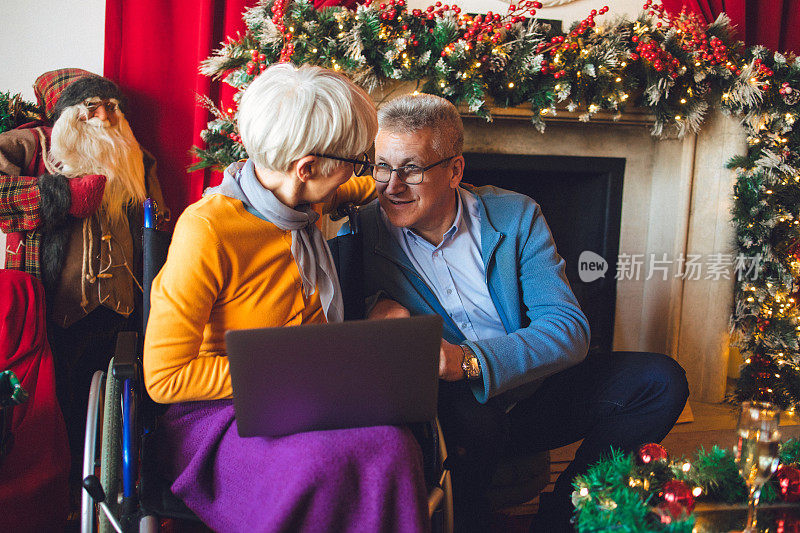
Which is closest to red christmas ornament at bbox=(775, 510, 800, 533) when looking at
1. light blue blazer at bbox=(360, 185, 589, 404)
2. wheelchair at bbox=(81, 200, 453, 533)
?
light blue blazer at bbox=(360, 185, 589, 404)

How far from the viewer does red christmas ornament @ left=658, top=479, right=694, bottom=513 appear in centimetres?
106

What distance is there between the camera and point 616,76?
2129 millimetres

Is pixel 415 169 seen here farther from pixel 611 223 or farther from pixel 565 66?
pixel 611 223

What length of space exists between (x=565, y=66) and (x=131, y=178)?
162cm

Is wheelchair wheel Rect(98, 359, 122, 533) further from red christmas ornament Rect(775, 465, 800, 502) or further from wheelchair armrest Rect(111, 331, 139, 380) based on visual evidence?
red christmas ornament Rect(775, 465, 800, 502)

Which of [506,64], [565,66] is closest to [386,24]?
[506,64]

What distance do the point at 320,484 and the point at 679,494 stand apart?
67 cm

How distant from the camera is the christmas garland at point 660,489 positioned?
98 centimetres

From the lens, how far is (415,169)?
149cm

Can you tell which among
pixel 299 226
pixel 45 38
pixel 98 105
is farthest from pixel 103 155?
pixel 299 226

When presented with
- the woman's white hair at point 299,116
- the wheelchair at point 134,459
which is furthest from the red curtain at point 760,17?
the wheelchair at point 134,459

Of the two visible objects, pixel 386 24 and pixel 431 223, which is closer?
pixel 431 223

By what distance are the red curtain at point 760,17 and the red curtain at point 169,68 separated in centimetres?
186

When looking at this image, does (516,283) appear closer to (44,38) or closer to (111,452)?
(111,452)
